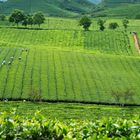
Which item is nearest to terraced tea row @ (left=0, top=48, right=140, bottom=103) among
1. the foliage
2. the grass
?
the grass

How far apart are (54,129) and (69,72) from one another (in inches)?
2945

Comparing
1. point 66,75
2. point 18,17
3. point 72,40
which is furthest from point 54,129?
point 18,17

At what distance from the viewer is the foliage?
42.9 ft

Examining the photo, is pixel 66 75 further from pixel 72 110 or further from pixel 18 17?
pixel 18 17

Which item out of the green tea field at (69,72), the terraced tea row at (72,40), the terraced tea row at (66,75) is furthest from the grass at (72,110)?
the terraced tea row at (72,40)

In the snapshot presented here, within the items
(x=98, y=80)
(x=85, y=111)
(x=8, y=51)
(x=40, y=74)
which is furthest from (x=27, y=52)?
(x=85, y=111)

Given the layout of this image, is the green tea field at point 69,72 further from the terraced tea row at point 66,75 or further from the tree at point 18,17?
the tree at point 18,17

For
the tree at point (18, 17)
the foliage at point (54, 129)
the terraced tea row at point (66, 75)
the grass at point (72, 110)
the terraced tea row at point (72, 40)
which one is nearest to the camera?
the foliage at point (54, 129)

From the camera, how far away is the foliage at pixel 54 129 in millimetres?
13086

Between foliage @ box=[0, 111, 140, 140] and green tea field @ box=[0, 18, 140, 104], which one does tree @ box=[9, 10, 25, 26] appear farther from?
foliage @ box=[0, 111, 140, 140]

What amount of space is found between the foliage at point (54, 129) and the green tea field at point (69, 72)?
58145 millimetres

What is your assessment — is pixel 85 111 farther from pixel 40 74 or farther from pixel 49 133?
pixel 49 133

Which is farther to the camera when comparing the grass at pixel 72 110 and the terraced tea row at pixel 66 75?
the terraced tea row at pixel 66 75

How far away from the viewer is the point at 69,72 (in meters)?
88.3
